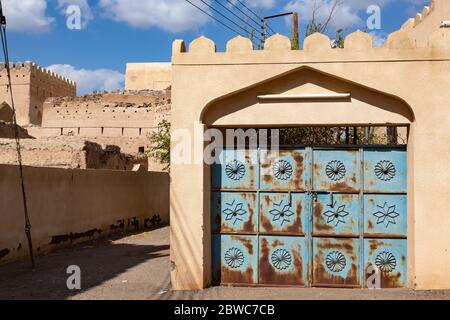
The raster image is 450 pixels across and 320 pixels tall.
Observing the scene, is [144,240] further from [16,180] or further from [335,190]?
[335,190]

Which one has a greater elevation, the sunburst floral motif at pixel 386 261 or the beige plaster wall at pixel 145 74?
the beige plaster wall at pixel 145 74

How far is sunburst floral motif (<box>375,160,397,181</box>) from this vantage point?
684 cm

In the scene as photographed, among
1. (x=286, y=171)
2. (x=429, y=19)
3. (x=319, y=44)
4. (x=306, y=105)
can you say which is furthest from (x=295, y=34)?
(x=286, y=171)

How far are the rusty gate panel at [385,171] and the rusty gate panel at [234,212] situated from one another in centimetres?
155

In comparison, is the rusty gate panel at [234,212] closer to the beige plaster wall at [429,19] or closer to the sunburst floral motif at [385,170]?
the sunburst floral motif at [385,170]

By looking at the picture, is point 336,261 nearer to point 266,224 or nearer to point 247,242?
point 266,224

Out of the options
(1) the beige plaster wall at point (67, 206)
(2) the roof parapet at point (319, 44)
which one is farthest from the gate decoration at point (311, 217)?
(1) the beige plaster wall at point (67, 206)

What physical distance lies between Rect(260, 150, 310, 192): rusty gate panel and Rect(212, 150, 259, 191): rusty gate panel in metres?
0.12

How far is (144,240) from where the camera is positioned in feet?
43.4

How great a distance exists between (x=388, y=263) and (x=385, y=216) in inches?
24.0

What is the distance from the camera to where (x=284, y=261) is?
22.8 ft

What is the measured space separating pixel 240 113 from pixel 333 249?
2.19 metres

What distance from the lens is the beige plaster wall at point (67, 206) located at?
30.9ft
